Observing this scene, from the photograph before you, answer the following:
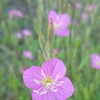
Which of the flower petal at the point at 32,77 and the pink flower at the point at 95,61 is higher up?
the flower petal at the point at 32,77

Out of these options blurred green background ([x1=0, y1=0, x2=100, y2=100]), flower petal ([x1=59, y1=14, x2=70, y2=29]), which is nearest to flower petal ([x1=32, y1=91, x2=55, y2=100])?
blurred green background ([x1=0, y1=0, x2=100, y2=100])

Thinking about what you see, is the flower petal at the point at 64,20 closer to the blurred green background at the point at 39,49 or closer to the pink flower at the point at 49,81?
the blurred green background at the point at 39,49

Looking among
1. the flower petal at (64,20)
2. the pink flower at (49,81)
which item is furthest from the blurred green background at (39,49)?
the pink flower at (49,81)

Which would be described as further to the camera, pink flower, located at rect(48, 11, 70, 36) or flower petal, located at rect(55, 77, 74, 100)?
pink flower, located at rect(48, 11, 70, 36)

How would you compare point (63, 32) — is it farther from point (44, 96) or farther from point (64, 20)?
point (44, 96)

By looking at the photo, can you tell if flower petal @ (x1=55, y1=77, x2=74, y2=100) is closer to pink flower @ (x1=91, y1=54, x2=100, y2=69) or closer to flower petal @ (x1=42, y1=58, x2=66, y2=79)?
flower petal @ (x1=42, y1=58, x2=66, y2=79)

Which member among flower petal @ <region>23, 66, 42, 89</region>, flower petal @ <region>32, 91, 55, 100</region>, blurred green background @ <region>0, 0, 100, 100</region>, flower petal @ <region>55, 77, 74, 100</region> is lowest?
blurred green background @ <region>0, 0, 100, 100</region>

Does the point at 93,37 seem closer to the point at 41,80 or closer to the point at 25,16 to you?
the point at 25,16

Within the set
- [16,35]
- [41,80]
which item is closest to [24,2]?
[16,35]
